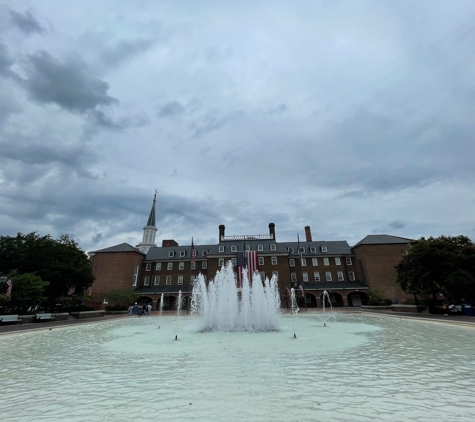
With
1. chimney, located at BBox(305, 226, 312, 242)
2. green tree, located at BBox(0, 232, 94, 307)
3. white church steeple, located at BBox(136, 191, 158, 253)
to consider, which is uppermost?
white church steeple, located at BBox(136, 191, 158, 253)

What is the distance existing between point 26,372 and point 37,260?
31557mm

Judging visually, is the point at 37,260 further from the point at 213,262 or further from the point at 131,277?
the point at 213,262

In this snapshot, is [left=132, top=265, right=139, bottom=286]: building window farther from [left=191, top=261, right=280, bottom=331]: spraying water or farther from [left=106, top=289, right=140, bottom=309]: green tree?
[left=191, top=261, right=280, bottom=331]: spraying water

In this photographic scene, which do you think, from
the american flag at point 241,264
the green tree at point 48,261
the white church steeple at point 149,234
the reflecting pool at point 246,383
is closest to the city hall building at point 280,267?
the american flag at point 241,264

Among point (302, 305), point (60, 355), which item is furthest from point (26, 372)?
point (302, 305)

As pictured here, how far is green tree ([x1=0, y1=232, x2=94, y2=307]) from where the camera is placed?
109ft

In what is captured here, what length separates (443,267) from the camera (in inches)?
1028

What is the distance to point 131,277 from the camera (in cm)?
5259

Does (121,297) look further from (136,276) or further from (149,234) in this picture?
(149,234)

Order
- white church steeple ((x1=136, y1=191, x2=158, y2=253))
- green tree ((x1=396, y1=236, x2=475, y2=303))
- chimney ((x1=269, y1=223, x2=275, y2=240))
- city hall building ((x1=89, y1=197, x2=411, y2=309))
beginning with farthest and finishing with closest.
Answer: white church steeple ((x1=136, y1=191, x2=158, y2=253))
chimney ((x1=269, y1=223, x2=275, y2=240))
city hall building ((x1=89, y1=197, x2=411, y2=309))
green tree ((x1=396, y1=236, x2=475, y2=303))

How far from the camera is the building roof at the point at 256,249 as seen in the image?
178ft

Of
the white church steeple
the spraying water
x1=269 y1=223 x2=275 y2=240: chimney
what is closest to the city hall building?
x1=269 y1=223 x2=275 y2=240: chimney

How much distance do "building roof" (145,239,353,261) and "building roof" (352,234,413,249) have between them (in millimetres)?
4727

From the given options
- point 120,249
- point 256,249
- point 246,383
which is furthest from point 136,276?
Answer: point 246,383
